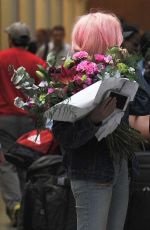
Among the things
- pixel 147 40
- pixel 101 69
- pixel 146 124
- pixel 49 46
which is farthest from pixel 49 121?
pixel 49 46

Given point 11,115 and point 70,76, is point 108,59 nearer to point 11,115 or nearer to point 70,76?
point 70,76

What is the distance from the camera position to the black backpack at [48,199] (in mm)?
5109

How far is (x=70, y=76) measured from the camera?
3652 millimetres

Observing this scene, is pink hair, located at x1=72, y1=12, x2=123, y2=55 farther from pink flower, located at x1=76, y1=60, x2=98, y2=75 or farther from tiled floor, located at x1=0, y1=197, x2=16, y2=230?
tiled floor, located at x1=0, y1=197, x2=16, y2=230

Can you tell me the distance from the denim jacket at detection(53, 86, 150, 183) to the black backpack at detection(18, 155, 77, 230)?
142cm

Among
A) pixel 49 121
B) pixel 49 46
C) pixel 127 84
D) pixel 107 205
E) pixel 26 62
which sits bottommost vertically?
pixel 49 46

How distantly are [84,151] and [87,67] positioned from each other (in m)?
0.44

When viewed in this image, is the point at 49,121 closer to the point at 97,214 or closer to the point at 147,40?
the point at 97,214

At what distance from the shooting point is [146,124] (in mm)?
4637

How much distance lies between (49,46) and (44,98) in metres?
8.28

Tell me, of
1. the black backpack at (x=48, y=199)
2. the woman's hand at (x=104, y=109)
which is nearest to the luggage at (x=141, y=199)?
the black backpack at (x=48, y=199)

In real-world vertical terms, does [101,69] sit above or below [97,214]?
above

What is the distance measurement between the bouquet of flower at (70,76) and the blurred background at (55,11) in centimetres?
572

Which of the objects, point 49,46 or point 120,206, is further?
point 49,46
